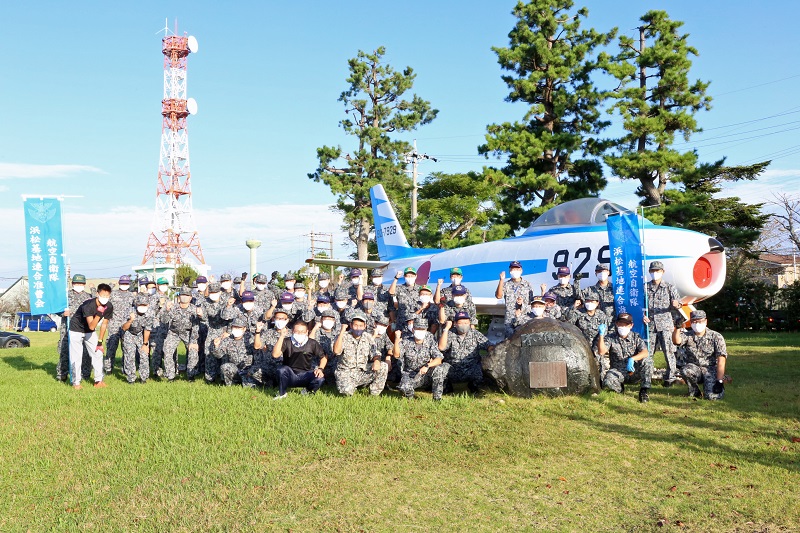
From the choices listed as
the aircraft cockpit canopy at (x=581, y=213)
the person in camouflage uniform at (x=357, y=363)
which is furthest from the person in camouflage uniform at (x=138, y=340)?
the aircraft cockpit canopy at (x=581, y=213)

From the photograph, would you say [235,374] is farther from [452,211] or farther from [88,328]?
[452,211]

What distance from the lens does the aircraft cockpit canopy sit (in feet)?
41.9

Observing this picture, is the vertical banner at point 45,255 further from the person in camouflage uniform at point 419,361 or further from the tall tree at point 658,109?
the tall tree at point 658,109

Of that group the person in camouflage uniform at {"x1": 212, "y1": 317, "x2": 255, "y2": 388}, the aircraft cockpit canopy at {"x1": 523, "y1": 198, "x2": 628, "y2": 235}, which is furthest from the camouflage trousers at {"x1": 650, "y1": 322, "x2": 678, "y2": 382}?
the person in camouflage uniform at {"x1": 212, "y1": 317, "x2": 255, "y2": 388}

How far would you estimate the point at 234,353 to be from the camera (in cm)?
1015

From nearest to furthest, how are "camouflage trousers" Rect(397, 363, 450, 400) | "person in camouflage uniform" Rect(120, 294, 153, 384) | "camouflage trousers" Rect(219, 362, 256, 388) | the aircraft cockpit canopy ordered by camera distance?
1. "camouflage trousers" Rect(397, 363, 450, 400)
2. "camouflage trousers" Rect(219, 362, 256, 388)
3. "person in camouflage uniform" Rect(120, 294, 153, 384)
4. the aircraft cockpit canopy

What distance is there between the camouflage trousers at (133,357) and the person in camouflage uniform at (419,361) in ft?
16.1

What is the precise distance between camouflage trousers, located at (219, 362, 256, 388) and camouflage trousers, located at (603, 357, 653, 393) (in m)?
5.56

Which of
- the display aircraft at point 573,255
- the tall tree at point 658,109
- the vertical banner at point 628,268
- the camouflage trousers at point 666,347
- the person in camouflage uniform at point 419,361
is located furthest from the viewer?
the tall tree at point 658,109

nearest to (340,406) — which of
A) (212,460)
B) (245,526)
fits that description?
(212,460)

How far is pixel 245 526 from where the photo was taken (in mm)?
4438

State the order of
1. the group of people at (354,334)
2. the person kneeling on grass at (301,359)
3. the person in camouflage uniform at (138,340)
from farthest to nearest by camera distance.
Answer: the person in camouflage uniform at (138,340), the person kneeling on grass at (301,359), the group of people at (354,334)

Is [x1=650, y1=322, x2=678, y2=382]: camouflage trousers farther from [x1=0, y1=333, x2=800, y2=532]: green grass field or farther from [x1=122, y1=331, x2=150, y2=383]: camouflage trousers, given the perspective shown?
[x1=122, y1=331, x2=150, y2=383]: camouflage trousers

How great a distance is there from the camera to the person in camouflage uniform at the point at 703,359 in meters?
8.65
